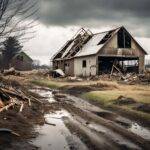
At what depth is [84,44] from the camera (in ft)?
181

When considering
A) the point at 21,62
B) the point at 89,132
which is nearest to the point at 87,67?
the point at 89,132

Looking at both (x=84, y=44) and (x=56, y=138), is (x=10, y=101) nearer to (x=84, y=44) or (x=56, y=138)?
(x=56, y=138)

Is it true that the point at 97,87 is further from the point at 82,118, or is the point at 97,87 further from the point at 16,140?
the point at 16,140

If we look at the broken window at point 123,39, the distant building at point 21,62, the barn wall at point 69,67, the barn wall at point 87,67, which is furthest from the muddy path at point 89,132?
the distant building at point 21,62

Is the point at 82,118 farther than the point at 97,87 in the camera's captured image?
No

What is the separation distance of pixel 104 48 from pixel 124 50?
3.35 metres

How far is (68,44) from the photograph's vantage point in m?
62.4

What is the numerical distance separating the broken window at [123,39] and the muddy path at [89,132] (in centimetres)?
3396

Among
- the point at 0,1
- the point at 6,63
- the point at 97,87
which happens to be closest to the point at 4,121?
the point at 0,1

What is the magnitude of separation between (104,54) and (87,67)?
333 cm

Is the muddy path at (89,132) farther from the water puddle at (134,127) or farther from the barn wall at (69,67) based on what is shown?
the barn wall at (69,67)

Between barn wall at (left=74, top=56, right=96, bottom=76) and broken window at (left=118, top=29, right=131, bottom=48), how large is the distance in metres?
4.89

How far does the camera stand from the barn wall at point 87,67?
49.9 metres

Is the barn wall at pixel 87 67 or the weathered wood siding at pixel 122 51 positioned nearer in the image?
the weathered wood siding at pixel 122 51
